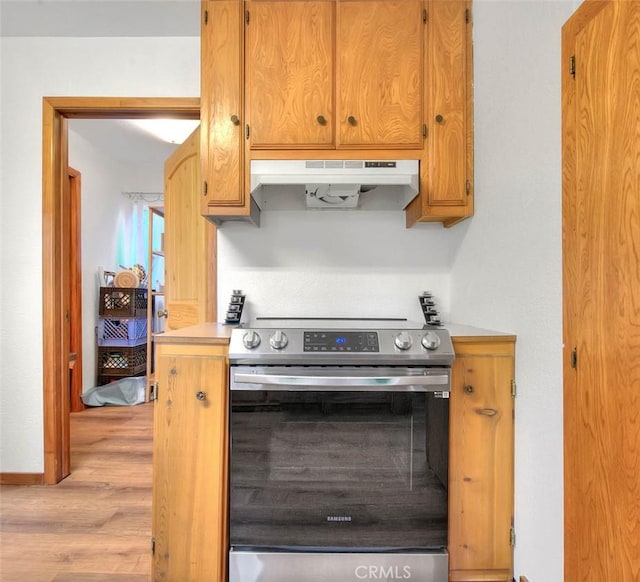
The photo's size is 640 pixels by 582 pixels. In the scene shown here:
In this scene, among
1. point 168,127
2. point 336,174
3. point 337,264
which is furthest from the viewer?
point 168,127

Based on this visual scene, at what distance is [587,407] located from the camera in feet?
3.05

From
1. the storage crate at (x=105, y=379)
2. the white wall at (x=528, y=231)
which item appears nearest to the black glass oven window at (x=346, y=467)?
the white wall at (x=528, y=231)

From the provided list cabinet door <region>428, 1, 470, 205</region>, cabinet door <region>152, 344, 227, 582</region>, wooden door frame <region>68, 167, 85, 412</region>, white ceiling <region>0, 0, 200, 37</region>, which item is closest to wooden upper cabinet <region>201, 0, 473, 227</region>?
cabinet door <region>428, 1, 470, 205</region>

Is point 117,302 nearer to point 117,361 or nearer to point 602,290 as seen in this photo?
point 117,361

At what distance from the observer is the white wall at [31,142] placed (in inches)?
82.0

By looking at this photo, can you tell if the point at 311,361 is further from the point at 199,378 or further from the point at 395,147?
the point at 395,147

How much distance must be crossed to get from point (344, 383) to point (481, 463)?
23.5 inches

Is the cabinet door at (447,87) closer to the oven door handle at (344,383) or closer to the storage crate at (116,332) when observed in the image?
the oven door handle at (344,383)

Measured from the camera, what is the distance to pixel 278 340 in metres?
1.26

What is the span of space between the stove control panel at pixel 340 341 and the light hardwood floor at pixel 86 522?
1.17m

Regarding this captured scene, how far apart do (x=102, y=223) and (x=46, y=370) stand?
88.9 inches

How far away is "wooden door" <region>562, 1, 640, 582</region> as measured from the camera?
2.61ft

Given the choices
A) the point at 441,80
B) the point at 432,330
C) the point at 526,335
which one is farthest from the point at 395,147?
the point at 526,335

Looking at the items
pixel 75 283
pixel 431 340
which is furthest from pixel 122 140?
pixel 431 340
